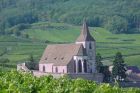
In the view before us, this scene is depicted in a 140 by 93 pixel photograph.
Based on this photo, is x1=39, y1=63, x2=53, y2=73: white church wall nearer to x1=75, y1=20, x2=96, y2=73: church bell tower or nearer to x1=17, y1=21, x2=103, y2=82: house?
x1=17, y1=21, x2=103, y2=82: house

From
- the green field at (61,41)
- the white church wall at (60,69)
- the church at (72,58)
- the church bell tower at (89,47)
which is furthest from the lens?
the green field at (61,41)

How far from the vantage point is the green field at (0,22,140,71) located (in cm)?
14638

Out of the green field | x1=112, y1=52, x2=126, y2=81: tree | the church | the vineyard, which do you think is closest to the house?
the church

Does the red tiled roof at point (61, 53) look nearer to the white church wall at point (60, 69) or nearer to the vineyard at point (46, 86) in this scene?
the white church wall at point (60, 69)

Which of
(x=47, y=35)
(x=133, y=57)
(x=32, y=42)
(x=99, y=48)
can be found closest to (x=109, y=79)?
(x=133, y=57)

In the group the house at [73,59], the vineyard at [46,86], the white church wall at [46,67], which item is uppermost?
the vineyard at [46,86]

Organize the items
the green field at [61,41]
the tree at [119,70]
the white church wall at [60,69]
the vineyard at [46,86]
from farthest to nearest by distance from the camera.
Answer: the green field at [61,41], the white church wall at [60,69], the tree at [119,70], the vineyard at [46,86]

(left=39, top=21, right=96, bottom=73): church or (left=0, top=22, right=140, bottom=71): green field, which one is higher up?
(left=39, top=21, right=96, bottom=73): church

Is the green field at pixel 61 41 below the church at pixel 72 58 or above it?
below

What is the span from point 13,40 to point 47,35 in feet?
53.1

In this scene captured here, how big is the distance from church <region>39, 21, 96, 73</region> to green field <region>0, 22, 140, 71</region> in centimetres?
1871

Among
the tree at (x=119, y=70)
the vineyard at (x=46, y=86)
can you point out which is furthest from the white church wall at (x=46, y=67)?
the vineyard at (x=46, y=86)

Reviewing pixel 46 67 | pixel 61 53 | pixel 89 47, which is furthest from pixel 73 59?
pixel 46 67

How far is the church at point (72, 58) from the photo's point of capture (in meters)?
106
